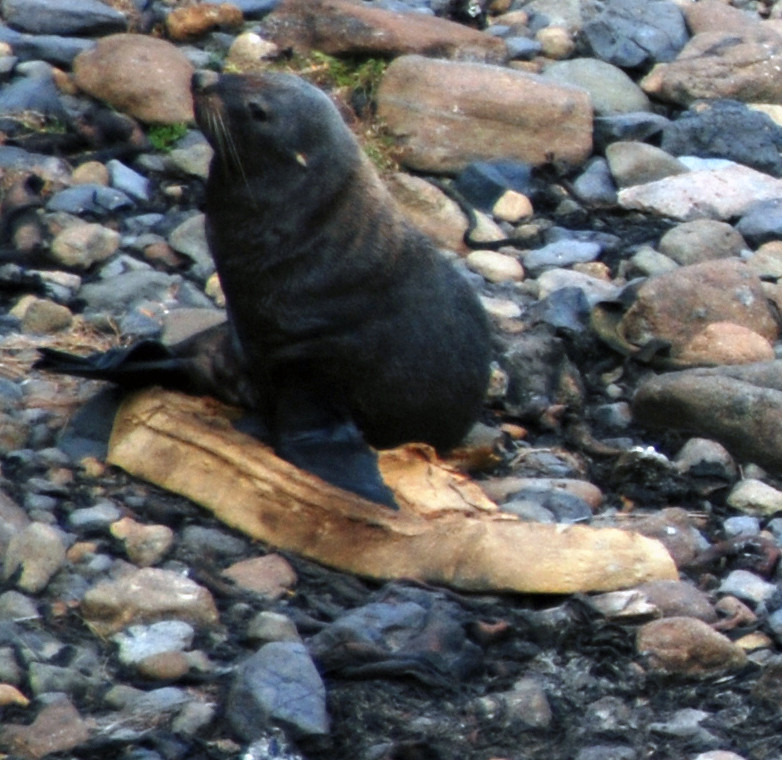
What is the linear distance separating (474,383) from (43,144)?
3.03 m

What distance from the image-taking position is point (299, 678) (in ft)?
13.3

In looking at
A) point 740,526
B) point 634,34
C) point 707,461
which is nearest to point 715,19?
point 634,34

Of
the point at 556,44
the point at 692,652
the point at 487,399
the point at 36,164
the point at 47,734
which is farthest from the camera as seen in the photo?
the point at 556,44

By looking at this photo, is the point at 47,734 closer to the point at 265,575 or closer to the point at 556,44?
the point at 265,575

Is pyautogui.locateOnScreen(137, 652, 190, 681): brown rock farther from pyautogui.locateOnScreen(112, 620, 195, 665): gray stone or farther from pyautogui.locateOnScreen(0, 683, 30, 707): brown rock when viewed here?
pyautogui.locateOnScreen(0, 683, 30, 707): brown rock

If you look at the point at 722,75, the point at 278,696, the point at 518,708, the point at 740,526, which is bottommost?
the point at 722,75

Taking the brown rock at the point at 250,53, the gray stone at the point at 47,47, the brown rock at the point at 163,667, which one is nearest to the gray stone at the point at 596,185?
the brown rock at the point at 250,53

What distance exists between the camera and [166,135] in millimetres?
8109

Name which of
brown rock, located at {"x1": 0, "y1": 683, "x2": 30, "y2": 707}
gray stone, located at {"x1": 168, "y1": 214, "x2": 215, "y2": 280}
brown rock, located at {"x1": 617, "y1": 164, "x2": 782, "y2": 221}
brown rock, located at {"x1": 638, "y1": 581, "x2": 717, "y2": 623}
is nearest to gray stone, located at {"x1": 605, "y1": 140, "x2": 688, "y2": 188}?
brown rock, located at {"x1": 617, "y1": 164, "x2": 782, "y2": 221}

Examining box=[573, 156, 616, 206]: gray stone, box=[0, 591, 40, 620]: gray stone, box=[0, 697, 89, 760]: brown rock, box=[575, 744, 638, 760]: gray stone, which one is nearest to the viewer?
box=[0, 697, 89, 760]: brown rock

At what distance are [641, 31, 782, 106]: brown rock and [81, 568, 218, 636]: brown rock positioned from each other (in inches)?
212

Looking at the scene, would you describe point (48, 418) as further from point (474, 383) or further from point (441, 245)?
point (441, 245)

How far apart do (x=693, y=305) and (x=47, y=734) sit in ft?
11.9

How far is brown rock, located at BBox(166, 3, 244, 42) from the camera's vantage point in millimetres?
9039
